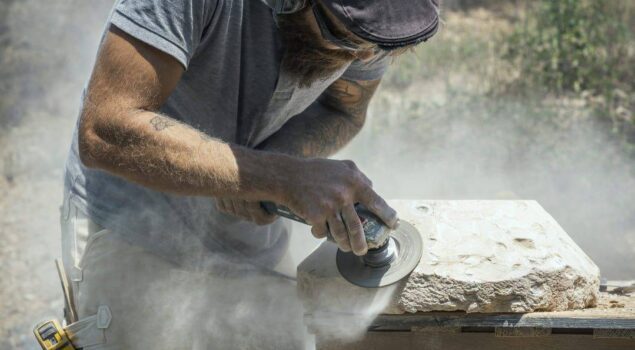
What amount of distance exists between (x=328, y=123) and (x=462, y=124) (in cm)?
271

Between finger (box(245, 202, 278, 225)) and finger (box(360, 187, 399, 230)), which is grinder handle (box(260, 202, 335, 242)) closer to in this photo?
finger (box(245, 202, 278, 225))

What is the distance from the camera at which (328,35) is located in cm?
198

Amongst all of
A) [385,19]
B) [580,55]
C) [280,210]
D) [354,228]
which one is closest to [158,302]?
[280,210]

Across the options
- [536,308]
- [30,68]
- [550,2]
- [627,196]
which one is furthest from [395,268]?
[30,68]

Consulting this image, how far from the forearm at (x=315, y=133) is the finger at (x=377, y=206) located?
2.51 ft

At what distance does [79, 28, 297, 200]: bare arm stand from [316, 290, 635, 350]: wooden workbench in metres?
0.62

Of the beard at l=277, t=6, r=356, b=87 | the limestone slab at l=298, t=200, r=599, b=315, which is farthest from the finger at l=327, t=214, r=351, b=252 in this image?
the beard at l=277, t=6, r=356, b=87

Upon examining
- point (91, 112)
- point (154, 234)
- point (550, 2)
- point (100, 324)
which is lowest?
point (100, 324)

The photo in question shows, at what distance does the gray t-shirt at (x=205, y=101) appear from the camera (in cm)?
190

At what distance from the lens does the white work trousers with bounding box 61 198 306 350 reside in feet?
8.02

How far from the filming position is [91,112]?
6.25ft

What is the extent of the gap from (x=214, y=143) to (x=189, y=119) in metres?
0.36

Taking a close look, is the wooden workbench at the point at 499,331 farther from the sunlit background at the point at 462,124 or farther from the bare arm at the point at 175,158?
the sunlit background at the point at 462,124

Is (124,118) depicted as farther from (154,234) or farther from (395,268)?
(395,268)
